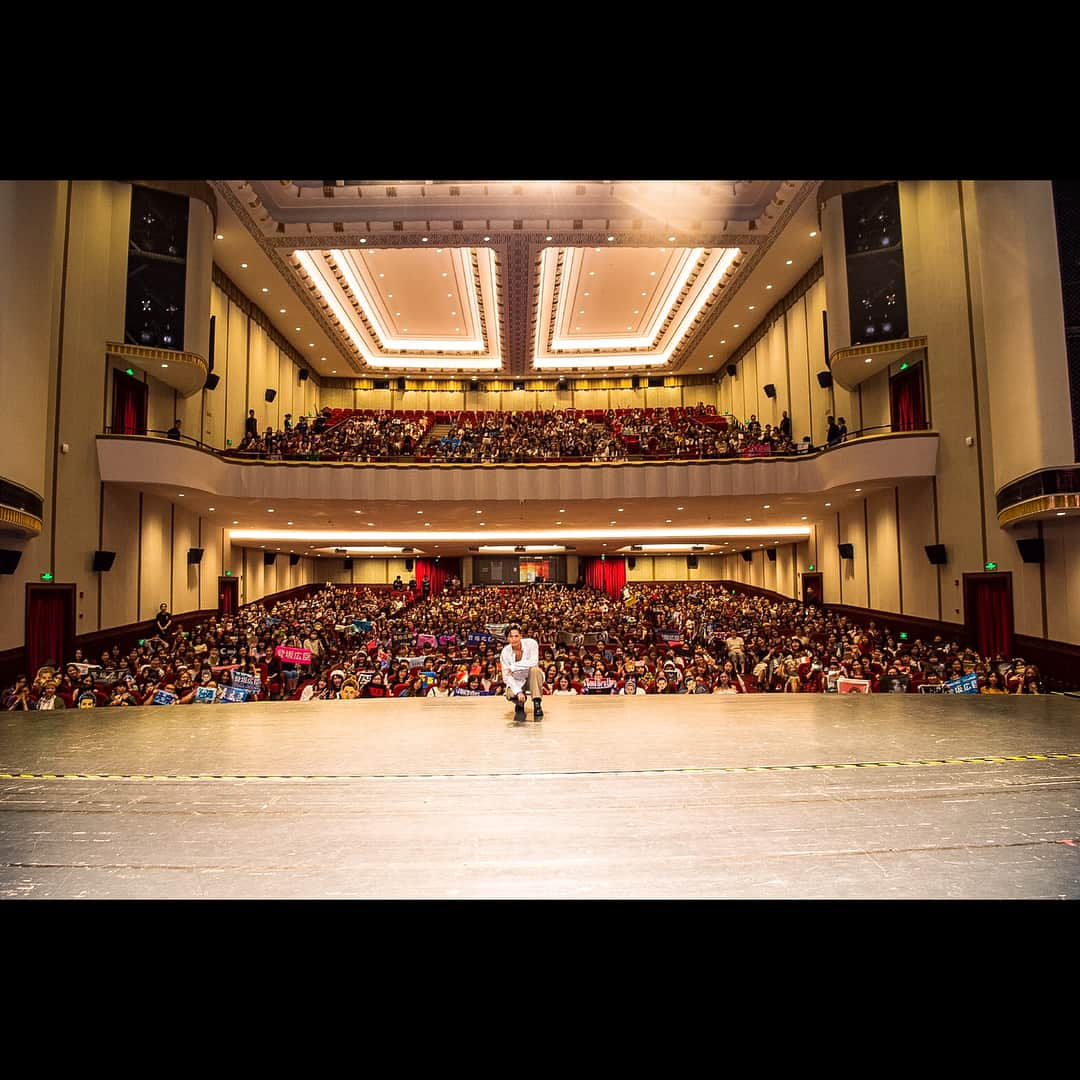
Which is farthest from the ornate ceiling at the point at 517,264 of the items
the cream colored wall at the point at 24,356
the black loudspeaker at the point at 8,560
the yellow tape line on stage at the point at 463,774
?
the yellow tape line on stage at the point at 463,774

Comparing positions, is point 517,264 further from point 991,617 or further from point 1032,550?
point 991,617

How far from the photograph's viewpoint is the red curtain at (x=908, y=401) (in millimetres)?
14188

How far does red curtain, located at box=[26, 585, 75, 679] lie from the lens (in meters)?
11.6

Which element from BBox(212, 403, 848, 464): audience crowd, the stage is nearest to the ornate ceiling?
BBox(212, 403, 848, 464): audience crowd

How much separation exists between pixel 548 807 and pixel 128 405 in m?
14.3

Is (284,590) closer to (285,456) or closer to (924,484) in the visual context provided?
(285,456)

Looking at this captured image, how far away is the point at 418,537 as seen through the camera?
84.7 feet

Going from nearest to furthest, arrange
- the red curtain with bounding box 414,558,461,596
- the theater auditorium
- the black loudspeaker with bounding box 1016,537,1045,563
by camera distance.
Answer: the theater auditorium, the black loudspeaker with bounding box 1016,537,1045,563, the red curtain with bounding box 414,558,461,596

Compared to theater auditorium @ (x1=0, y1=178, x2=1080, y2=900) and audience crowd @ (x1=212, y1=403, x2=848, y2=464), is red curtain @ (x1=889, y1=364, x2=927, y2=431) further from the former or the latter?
audience crowd @ (x1=212, y1=403, x2=848, y2=464)

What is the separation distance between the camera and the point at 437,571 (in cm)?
3491

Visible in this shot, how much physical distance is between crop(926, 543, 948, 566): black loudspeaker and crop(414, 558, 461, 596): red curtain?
2437 centimetres

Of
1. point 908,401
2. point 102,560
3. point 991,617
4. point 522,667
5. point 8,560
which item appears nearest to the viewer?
point 522,667

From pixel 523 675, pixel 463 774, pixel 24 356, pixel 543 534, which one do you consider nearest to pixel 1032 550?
pixel 523 675

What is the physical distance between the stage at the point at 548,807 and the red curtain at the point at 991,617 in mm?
6858
